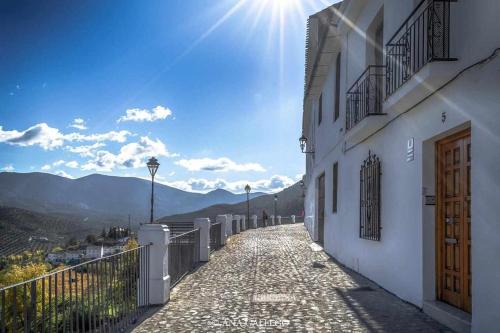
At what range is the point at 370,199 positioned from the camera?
31.2 feet

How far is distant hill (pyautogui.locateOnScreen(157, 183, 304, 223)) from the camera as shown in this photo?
65.8 meters

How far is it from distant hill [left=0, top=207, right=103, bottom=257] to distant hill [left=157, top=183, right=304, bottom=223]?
20.0m

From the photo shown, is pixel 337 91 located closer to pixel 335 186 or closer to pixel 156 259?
pixel 335 186

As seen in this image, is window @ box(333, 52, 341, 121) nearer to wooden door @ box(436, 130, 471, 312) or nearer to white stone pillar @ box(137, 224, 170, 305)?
wooden door @ box(436, 130, 471, 312)

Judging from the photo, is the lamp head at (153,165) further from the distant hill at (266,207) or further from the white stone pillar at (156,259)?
the distant hill at (266,207)

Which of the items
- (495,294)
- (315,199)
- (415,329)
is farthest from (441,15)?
(315,199)

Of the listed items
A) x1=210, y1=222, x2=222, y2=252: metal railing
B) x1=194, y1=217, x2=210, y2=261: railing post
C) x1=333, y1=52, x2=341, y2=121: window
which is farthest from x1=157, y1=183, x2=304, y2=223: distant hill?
x1=333, y1=52, x2=341, y2=121: window

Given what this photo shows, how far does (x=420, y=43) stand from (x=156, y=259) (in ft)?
16.4

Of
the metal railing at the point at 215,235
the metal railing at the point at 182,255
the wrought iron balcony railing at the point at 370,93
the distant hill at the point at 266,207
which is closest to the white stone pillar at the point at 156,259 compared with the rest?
the metal railing at the point at 182,255

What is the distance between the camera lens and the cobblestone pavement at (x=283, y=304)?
6012 millimetres

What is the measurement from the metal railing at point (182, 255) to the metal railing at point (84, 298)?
4.60 ft

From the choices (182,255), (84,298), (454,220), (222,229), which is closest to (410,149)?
(454,220)

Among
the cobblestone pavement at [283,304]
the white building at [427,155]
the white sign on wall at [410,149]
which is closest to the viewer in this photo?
the white building at [427,155]

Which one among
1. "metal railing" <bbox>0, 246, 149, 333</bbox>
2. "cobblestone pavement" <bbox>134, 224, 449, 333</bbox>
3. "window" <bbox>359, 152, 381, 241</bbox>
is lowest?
"cobblestone pavement" <bbox>134, 224, 449, 333</bbox>
